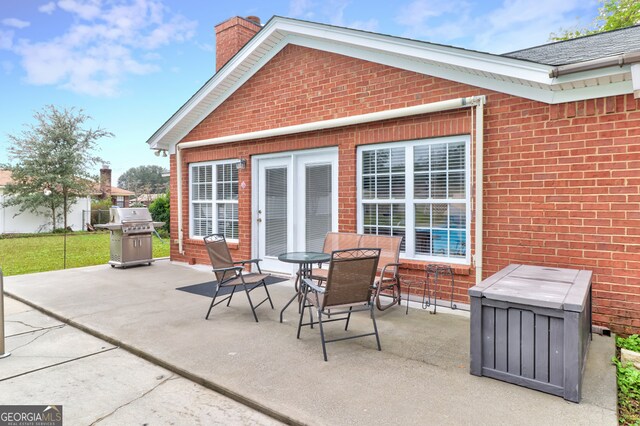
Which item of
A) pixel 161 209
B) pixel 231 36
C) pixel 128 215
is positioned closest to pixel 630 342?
pixel 128 215

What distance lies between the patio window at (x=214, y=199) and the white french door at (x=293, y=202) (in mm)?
780

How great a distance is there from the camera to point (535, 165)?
457 cm

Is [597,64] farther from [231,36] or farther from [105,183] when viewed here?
[105,183]

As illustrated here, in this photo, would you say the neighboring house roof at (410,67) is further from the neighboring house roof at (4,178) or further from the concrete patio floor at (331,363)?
the neighboring house roof at (4,178)

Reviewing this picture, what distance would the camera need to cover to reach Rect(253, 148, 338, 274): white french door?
670 centimetres

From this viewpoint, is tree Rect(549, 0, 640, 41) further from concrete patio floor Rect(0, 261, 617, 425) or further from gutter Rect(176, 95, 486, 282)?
concrete patio floor Rect(0, 261, 617, 425)

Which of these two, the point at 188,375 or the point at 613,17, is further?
the point at 613,17

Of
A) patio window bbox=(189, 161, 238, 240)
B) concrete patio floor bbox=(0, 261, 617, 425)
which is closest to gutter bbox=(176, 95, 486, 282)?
patio window bbox=(189, 161, 238, 240)

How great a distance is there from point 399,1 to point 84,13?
10.8 meters

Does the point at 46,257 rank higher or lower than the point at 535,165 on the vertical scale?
lower

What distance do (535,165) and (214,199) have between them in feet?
21.3

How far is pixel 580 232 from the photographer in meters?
4.30

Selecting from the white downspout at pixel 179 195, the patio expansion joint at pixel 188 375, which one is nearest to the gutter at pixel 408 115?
the white downspout at pixel 179 195
